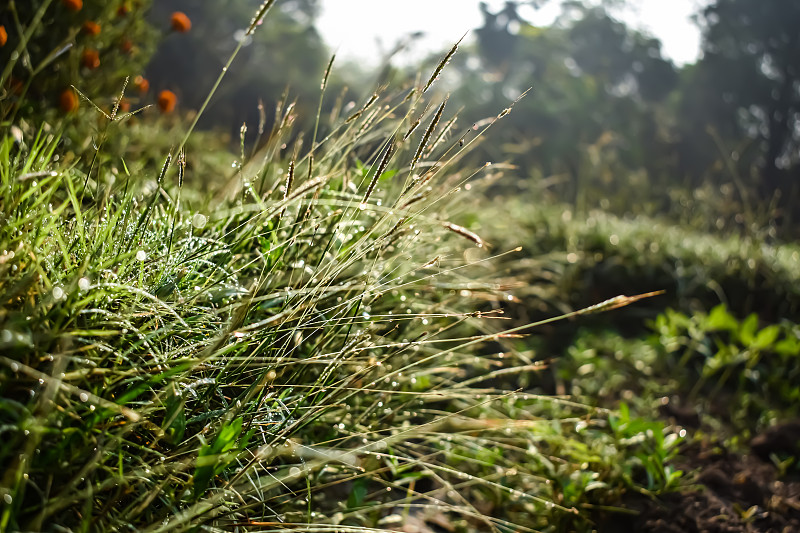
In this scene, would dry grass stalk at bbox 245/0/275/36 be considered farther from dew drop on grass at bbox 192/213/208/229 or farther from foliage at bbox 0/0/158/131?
foliage at bbox 0/0/158/131

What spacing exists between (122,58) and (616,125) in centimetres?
1520

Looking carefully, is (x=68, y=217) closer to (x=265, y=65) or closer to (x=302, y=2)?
(x=265, y=65)

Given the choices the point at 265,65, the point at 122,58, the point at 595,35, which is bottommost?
the point at 265,65

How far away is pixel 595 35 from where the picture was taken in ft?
64.7

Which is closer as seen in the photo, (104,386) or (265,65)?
(104,386)

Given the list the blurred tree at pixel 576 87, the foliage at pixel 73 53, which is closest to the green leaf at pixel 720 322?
the foliage at pixel 73 53

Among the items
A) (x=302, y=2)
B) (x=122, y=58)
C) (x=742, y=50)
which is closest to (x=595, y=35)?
(x=742, y=50)

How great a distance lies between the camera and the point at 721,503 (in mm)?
1422

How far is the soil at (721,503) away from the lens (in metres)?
1.34

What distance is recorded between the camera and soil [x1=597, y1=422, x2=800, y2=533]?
1.34 m

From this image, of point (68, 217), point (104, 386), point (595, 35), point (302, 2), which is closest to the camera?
point (104, 386)

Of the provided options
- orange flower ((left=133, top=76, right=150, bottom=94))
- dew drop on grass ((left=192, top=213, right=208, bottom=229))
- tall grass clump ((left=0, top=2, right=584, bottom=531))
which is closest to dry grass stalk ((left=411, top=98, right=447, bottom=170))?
tall grass clump ((left=0, top=2, right=584, bottom=531))

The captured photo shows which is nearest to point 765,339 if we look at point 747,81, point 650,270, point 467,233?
point 650,270

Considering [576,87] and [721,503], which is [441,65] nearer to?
[721,503]
